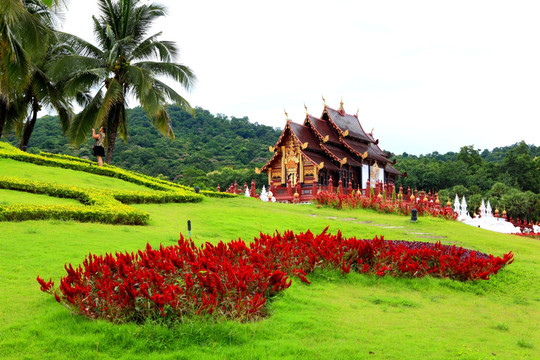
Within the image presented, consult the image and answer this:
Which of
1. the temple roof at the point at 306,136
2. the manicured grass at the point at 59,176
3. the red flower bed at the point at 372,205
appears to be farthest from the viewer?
the temple roof at the point at 306,136

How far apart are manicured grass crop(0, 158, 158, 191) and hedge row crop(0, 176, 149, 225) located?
1645 mm

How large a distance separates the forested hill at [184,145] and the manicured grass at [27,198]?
2230 centimetres

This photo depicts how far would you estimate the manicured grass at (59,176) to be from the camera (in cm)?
1215

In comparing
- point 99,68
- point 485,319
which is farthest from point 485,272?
point 99,68

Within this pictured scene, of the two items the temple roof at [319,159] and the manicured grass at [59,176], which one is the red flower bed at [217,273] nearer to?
the manicured grass at [59,176]

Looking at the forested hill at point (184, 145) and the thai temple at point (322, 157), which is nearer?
the thai temple at point (322, 157)

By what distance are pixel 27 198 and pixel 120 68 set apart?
11370mm

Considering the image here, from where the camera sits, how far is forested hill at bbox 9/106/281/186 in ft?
119

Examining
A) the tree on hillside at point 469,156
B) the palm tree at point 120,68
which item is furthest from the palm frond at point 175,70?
the tree on hillside at point 469,156

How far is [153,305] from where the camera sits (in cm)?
363

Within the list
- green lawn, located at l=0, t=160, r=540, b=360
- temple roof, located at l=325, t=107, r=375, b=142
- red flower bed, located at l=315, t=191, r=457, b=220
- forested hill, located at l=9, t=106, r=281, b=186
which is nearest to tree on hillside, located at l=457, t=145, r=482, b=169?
forested hill, located at l=9, t=106, r=281, b=186

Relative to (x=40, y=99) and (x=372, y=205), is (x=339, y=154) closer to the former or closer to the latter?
(x=372, y=205)

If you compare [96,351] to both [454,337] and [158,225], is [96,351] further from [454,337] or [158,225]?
[158,225]

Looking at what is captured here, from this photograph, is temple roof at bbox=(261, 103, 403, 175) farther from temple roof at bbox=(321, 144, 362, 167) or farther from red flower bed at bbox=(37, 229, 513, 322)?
red flower bed at bbox=(37, 229, 513, 322)
